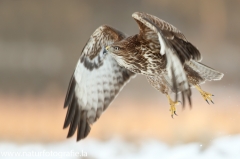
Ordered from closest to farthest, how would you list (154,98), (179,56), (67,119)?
(179,56) → (67,119) → (154,98)

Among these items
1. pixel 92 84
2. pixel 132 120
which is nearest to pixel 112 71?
pixel 92 84

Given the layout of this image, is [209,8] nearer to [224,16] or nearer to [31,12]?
[224,16]

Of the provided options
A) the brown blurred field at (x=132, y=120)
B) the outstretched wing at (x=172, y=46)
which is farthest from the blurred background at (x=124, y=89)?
the outstretched wing at (x=172, y=46)

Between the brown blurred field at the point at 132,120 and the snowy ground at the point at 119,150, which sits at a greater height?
the brown blurred field at the point at 132,120

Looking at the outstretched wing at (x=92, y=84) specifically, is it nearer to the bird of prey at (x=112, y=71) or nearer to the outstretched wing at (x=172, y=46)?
the bird of prey at (x=112, y=71)

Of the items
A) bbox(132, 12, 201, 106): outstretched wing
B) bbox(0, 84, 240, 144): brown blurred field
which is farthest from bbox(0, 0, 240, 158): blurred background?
bbox(132, 12, 201, 106): outstretched wing

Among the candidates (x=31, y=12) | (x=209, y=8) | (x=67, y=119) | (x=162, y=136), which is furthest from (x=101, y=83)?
(x=209, y=8)
